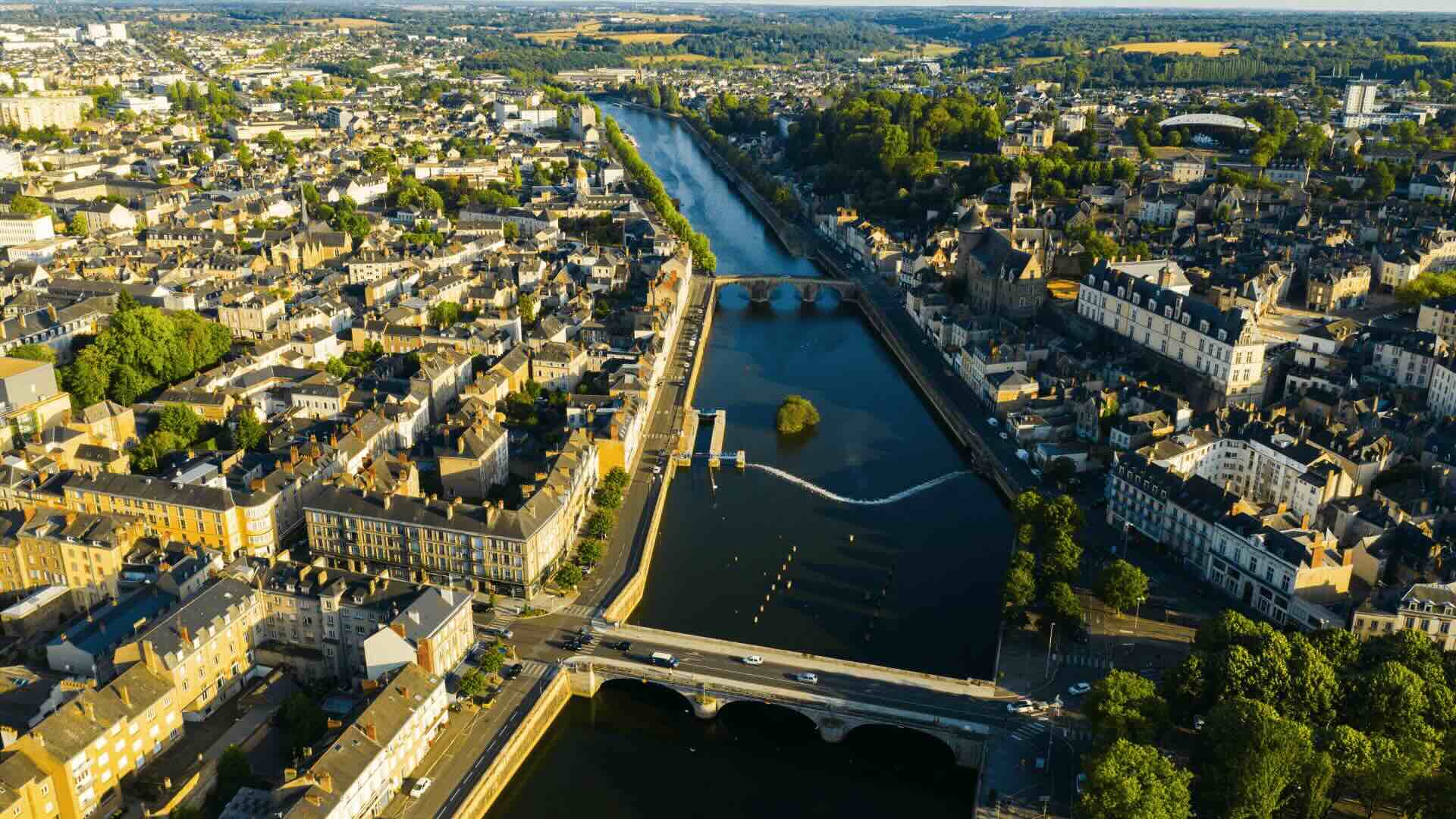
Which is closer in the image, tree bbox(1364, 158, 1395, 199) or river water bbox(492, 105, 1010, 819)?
river water bbox(492, 105, 1010, 819)

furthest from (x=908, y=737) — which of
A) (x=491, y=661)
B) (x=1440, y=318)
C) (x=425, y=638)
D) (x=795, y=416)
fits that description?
(x=1440, y=318)

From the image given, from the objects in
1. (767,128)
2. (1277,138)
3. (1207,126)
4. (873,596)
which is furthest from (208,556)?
(767,128)

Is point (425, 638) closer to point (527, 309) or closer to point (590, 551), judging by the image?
point (590, 551)

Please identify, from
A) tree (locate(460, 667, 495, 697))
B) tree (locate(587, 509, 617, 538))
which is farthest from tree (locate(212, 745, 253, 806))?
tree (locate(587, 509, 617, 538))

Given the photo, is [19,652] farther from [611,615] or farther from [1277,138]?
[1277,138]

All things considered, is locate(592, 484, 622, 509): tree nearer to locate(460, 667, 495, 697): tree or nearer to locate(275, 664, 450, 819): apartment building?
locate(460, 667, 495, 697): tree

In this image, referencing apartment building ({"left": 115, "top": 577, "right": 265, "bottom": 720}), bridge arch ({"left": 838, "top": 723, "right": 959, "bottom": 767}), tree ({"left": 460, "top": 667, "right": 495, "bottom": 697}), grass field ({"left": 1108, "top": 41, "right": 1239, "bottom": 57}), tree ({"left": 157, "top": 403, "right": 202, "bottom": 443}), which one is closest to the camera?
apartment building ({"left": 115, "top": 577, "right": 265, "bottom": 720})

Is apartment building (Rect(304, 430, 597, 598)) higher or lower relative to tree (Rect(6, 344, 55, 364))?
lower

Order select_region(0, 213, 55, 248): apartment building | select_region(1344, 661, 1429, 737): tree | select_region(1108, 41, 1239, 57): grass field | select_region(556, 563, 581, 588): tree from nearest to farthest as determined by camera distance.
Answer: select_region(1344, 661, 1429, 737): tree → select_region(556, 563, 581, 588): tree → select_region(0, 213, 55, 248): apartment building → select_region(1108, 41, 1239, 57): grass field
